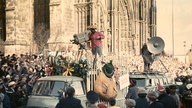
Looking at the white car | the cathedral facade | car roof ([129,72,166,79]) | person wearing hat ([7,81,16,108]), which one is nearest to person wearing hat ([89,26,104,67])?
the white car

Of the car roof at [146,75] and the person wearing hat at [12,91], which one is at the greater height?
the car roof at [146,75]

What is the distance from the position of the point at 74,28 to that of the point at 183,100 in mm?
25311

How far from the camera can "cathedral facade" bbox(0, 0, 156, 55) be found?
108ft

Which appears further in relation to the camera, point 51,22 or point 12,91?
point 51,22

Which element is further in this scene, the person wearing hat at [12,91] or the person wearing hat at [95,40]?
the person wearing hat at [95,40]

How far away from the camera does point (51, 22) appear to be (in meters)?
33.2

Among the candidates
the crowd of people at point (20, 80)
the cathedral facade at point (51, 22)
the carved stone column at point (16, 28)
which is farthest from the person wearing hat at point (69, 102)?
the carved stone column at point (16, 28)

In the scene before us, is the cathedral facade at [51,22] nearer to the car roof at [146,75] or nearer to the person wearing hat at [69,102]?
the car roof at [146,75]

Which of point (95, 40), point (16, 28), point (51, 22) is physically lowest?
point (95, 40)

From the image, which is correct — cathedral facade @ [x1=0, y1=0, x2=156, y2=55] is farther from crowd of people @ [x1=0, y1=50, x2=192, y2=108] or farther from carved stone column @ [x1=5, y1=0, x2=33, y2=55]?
crowd of people @ [x1=0, y1=50, x2=192, y2=108]

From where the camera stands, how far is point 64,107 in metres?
8.95

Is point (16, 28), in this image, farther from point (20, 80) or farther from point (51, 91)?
point (51, 91)

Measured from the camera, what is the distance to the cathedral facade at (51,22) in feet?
108

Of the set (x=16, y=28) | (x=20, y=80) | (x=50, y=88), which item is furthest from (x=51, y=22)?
(x=50, y=88)
